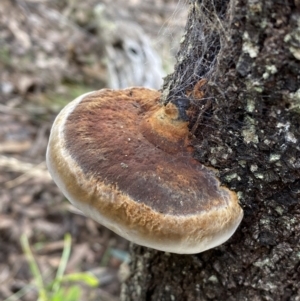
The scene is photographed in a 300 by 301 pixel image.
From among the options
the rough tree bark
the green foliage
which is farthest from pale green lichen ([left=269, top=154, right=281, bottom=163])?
the green foliage

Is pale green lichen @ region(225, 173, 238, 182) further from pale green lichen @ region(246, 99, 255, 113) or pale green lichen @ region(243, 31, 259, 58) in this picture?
pale green lichen @ region(243, 31, 259, 58)

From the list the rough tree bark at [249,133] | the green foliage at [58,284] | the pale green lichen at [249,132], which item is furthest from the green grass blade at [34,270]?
the pale green lichen at [249,132]

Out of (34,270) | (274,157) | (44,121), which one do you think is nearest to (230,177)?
(274,157)

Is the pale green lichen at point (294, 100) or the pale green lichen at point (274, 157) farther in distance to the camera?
the pale green lichen at point (274, 157)

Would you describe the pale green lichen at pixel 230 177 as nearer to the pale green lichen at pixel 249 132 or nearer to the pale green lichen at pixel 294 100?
the pale green lichen at pixel 249 132

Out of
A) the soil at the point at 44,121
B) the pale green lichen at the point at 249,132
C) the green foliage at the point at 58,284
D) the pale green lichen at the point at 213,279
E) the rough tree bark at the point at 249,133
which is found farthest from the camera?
the soil at the point at 44,121

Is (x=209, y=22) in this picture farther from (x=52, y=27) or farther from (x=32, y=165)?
(x=52, y=27)

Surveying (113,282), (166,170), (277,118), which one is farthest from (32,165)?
(277,118)
